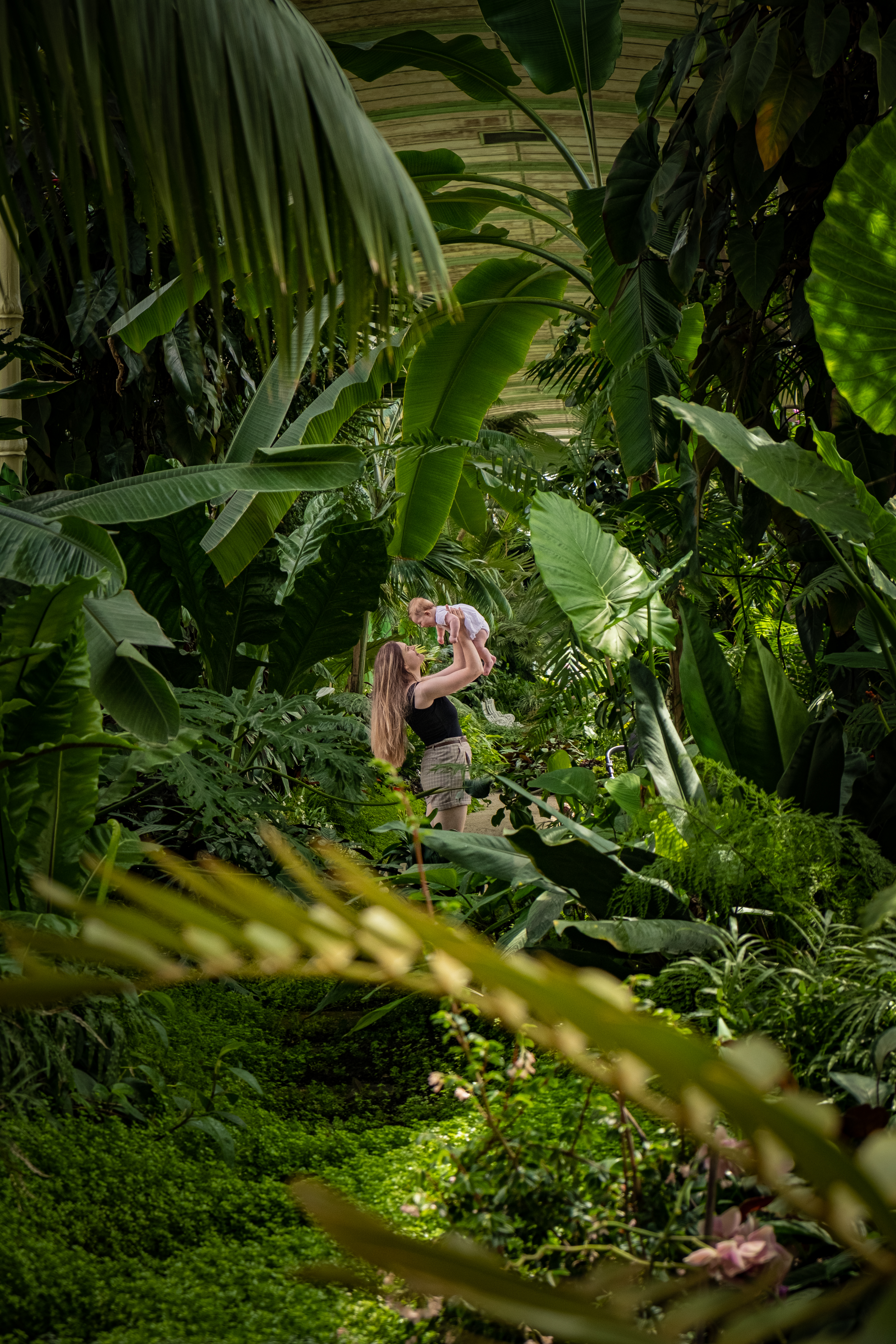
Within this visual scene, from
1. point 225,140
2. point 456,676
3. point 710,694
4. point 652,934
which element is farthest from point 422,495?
point 225,140

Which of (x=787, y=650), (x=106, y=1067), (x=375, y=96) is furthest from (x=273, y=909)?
(x=375, y=96)

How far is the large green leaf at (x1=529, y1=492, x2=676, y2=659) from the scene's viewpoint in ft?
8.68

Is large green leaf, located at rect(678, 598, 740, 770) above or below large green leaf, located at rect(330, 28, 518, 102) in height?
below

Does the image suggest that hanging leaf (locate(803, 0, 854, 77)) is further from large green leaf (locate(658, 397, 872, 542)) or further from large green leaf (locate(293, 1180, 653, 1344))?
large green leaf (locate(293, 1180, 653, 1344))

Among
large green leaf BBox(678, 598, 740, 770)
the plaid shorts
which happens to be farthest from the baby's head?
large green leaf BBox(678, 598, 740, 770)

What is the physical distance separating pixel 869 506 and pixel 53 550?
200 centimetres

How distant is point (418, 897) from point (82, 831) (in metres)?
0.88

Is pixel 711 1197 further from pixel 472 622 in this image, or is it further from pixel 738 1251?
pixel 472 622

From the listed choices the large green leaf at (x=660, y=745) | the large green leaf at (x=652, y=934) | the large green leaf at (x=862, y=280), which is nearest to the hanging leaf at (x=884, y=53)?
the large green leaf at (x=862, y=280)

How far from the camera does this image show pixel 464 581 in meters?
9.61

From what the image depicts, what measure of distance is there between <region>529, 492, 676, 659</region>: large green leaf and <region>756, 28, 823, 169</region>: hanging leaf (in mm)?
1086

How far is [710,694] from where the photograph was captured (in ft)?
8.38

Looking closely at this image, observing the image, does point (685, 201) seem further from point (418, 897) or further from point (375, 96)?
point (375, 96)

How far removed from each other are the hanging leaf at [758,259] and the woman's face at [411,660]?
199 cm
